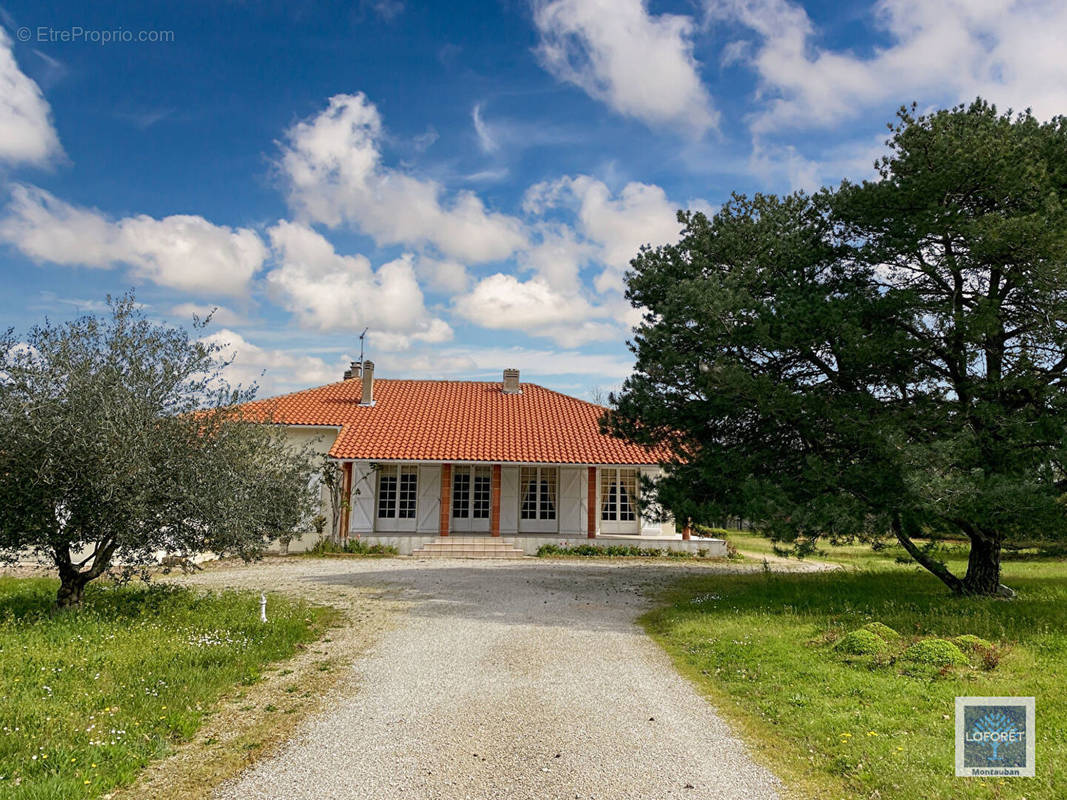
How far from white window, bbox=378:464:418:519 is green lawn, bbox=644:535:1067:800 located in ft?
38.4

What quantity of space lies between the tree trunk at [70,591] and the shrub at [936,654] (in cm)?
1078

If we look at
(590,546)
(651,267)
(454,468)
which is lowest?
(590,546)

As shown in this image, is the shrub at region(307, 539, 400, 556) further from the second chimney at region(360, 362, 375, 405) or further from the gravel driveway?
the gravel driveway

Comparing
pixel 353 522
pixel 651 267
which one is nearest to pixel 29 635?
pixel 651 267

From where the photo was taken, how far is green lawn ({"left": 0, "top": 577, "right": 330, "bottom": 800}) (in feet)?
16.1

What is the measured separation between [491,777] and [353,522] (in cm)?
1800

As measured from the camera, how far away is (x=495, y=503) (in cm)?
2208

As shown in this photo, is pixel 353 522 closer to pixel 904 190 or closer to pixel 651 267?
pixel 651 267

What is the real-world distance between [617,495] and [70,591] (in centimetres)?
1649

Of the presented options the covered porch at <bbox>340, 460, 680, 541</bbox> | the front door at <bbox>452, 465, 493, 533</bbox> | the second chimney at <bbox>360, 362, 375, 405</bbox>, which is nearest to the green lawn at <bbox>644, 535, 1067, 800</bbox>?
the covered porch at <bbox>340, 460, 680, 541</bbox>

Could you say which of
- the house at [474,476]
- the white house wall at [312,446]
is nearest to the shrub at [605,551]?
the house at [474,476]

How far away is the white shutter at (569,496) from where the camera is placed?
22875 millimetres

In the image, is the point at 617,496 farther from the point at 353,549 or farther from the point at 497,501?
the point at 353,549

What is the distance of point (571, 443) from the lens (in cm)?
2330
